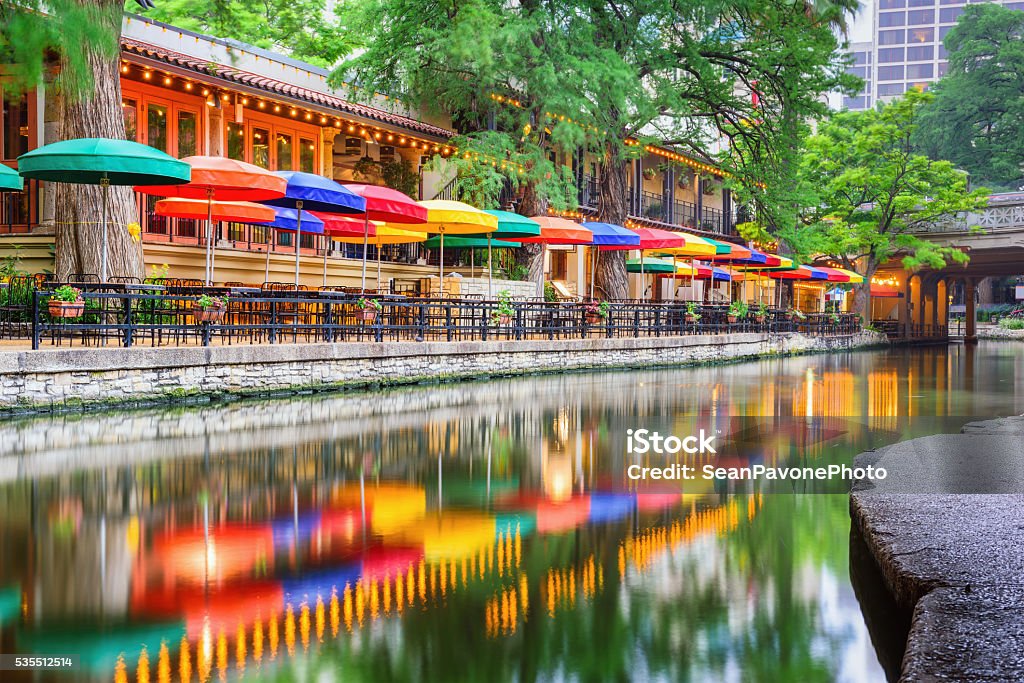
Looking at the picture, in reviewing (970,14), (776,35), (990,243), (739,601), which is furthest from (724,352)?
(970,14)

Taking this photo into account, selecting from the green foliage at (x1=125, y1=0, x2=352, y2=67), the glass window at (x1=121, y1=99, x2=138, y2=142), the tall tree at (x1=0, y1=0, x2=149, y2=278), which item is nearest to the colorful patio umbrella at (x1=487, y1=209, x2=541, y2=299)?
the glass window at (x1=121, y1=99, x2=138, y2=142)

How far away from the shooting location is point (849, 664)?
466cm

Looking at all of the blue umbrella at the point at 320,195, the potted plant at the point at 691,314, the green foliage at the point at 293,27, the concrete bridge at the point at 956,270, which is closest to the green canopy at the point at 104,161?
the blue umbrella at the point at 320,195

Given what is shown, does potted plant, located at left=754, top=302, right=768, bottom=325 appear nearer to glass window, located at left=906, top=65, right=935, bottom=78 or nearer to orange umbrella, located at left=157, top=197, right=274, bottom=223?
orange umbrella, located at left=157, top=197, right=274, bottom=223

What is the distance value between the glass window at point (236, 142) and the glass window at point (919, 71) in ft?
477

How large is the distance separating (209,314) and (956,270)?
55.4m

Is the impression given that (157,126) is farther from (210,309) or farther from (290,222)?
(210,309)

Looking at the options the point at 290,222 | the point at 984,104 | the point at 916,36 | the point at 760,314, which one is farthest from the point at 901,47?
the point at 290,222

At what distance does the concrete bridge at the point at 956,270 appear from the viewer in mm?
50812

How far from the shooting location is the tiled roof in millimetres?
21453

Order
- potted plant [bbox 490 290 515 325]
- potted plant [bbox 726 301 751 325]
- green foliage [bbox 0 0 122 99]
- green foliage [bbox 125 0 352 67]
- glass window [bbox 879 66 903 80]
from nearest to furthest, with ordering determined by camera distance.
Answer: green foliage [bbox 0 0 122 99] → potted plant [bbox 490 290 515 325] → potted plant [bbox 726 301 751 325] → green foliage [bbox 125 0 352 67] → glass window [bbox 879 66 903 80]

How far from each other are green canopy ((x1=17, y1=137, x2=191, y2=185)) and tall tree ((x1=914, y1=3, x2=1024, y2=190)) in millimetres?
77296

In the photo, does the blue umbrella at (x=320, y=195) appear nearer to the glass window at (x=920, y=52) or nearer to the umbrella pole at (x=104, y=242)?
the umbrella pole at (x=104, y=242)

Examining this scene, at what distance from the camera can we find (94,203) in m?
17.7
